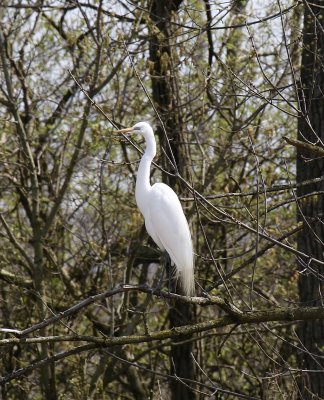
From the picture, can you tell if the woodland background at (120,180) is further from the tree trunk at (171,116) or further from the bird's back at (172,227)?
the bird's back at (172,227)

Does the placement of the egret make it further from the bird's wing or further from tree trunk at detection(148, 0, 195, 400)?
tree trunk at detection(148, 0, 195, 400)

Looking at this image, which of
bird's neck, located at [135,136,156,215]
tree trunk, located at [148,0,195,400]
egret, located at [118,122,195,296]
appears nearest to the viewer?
bird's neck, located at [135,136,156,215]

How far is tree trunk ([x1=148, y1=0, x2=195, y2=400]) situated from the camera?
21.8 ft

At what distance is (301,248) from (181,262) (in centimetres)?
117

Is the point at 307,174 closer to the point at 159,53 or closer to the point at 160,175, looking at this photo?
the point at 159,53

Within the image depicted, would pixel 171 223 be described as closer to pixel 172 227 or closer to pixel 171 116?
pixel 172 227

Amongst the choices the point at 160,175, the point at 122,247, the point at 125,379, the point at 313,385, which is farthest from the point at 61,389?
the point at 313,385

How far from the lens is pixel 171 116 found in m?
7.04

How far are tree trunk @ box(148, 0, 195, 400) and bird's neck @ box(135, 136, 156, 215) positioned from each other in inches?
69.7

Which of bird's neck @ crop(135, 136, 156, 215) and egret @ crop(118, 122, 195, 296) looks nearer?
bird's neck @ crop(135, 136, 156, 215)

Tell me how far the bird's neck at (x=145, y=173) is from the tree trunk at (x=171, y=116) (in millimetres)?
1770

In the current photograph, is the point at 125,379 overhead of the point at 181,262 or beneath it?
beneath

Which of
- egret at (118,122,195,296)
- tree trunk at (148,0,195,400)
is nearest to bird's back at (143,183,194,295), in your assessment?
egret at (118,122,195,296)

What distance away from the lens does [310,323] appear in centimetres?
559
